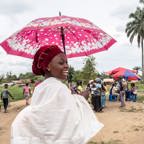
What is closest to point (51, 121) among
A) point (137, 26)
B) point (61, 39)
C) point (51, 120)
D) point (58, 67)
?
point (51, 120)

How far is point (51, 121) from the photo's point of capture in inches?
126

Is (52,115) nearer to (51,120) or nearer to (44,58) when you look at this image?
(51,120)

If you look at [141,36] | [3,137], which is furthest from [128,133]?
[141,36]

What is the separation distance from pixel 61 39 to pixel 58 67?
1377mm

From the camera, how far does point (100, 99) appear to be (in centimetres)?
1706

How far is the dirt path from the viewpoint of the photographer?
10.8 m

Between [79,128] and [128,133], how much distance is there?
861 cm

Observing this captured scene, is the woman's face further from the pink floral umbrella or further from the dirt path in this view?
the dirt path

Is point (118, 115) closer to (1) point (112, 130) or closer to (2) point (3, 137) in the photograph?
(1) point (112, 130)

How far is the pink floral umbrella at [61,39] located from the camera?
447 cm

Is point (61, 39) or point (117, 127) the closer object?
point (61, 39)

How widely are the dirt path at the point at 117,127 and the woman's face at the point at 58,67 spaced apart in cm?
722

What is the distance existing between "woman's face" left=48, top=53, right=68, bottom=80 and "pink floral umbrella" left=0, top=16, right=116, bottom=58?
3.25 ft

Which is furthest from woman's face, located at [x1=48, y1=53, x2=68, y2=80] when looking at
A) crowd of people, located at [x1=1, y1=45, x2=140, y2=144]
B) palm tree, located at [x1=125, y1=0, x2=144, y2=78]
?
palm tree, located at [x1=125, y1=0, x2=144, y2=78]
